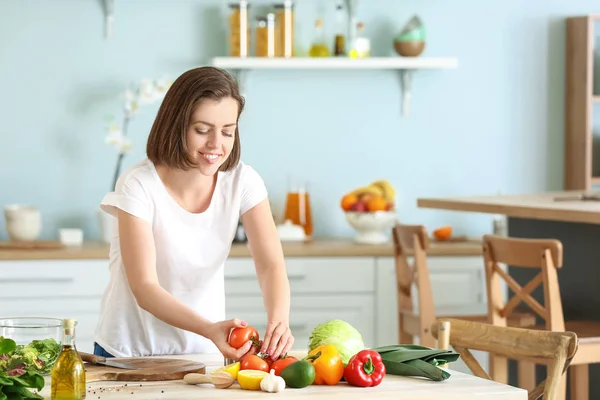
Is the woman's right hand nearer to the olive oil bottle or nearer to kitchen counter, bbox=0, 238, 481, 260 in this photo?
the olive oil bottle

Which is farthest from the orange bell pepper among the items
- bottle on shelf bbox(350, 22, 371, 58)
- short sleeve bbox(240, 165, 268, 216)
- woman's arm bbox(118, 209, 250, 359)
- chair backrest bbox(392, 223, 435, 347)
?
bottle on shelf bbox(350, 22, 371, 58)

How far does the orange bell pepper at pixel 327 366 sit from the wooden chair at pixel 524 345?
0.43 m

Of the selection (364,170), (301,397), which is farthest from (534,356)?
(364,170)

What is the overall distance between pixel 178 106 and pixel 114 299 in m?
0.46

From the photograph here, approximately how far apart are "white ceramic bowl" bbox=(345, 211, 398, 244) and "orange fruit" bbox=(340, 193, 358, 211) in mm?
26

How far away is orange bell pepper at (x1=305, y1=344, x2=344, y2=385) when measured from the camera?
187 cm

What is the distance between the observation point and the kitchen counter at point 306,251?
4.10 m

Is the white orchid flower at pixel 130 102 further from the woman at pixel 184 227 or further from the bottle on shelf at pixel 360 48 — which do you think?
the woman at pixel 184 227

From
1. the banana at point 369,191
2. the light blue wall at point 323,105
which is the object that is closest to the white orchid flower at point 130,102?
the light blue wall at point 323,105

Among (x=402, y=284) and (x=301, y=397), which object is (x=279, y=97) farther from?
(x=301, y=397)

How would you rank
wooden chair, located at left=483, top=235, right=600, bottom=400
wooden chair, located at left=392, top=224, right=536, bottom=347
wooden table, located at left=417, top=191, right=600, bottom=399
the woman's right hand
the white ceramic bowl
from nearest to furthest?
the woman's right hand, wooden chair, located at left=483, top=235, right=600, bottom=400, wooden table, located at left=417, top=191, right=600, bottom=399, wooden chair, located at left=392, top=224, right=536, bottom=347, the white ceramic bowl

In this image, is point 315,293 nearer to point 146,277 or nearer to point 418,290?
point 418,290

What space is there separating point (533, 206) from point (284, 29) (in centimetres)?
172

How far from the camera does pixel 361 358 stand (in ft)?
6.11
